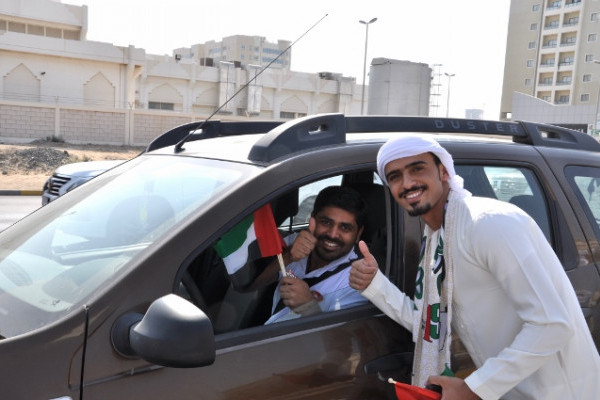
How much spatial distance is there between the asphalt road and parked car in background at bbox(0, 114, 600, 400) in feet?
30.3

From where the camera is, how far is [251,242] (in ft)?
7.44

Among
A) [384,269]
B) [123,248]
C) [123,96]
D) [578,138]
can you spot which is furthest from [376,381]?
[123,96]

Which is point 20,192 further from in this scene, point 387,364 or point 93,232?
point 387,364

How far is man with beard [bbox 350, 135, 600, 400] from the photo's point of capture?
1769mm

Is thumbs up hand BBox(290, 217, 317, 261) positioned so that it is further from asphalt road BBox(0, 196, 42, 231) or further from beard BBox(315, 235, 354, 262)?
asphalt road BBox(0, 196, 42, 231)

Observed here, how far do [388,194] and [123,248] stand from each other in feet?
3.52

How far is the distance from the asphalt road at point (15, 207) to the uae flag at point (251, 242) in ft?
31.0

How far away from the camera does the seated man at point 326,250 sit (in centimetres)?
247

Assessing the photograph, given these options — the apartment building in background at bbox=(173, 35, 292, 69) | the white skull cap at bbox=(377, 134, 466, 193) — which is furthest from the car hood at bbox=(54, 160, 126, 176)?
the apartment building in background at bbox=(173, 35, 292, 69)

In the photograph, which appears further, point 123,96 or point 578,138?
point 123,96

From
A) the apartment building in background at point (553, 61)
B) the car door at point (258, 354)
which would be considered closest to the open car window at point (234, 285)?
the car door at point (258, 354)

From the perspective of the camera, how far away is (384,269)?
2500 millimetres

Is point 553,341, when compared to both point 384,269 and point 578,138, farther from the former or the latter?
point 578,138

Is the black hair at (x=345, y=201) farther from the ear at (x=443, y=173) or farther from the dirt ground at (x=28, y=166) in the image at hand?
the dirt ground at (x=28, y=166)
